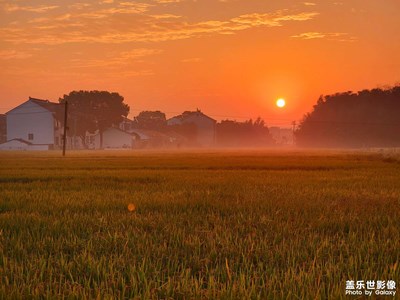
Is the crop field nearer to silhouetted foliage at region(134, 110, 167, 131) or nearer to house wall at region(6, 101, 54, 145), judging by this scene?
house wall at region(6, 101, 54, 145)

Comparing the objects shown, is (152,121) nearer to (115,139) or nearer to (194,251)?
(115,139)

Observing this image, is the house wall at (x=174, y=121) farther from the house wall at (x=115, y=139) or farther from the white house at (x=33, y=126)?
the white house at (x=33, y=126)

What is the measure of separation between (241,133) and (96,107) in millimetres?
57292

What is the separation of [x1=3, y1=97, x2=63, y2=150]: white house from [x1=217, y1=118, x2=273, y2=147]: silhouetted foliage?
59.4m

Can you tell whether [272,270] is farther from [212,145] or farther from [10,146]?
[212,145]

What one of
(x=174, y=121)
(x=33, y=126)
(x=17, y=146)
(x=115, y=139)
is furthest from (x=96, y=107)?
(x=174, y=121)

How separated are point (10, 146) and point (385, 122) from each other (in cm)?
9366

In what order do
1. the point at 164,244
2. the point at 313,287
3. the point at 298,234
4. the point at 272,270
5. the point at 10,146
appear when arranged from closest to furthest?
the point at 313,287
the point at 272,270
the point at 164,244
the point at 298,234
the point at 10,146

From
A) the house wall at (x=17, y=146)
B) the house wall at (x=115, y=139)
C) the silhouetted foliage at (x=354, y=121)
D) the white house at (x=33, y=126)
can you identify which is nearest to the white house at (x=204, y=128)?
the silhouetted foliage at (x=354, y=121)

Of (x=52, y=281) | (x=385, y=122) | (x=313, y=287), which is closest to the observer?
(x=313, y=287)

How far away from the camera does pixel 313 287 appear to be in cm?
309

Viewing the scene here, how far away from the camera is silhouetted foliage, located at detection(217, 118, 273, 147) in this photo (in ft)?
456

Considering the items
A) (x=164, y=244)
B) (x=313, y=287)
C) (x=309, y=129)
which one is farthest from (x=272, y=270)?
(x=309, y=129)

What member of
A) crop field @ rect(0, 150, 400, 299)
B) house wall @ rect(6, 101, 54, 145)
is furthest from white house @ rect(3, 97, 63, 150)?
crop field @ rect(0, 150, 400, 299)
